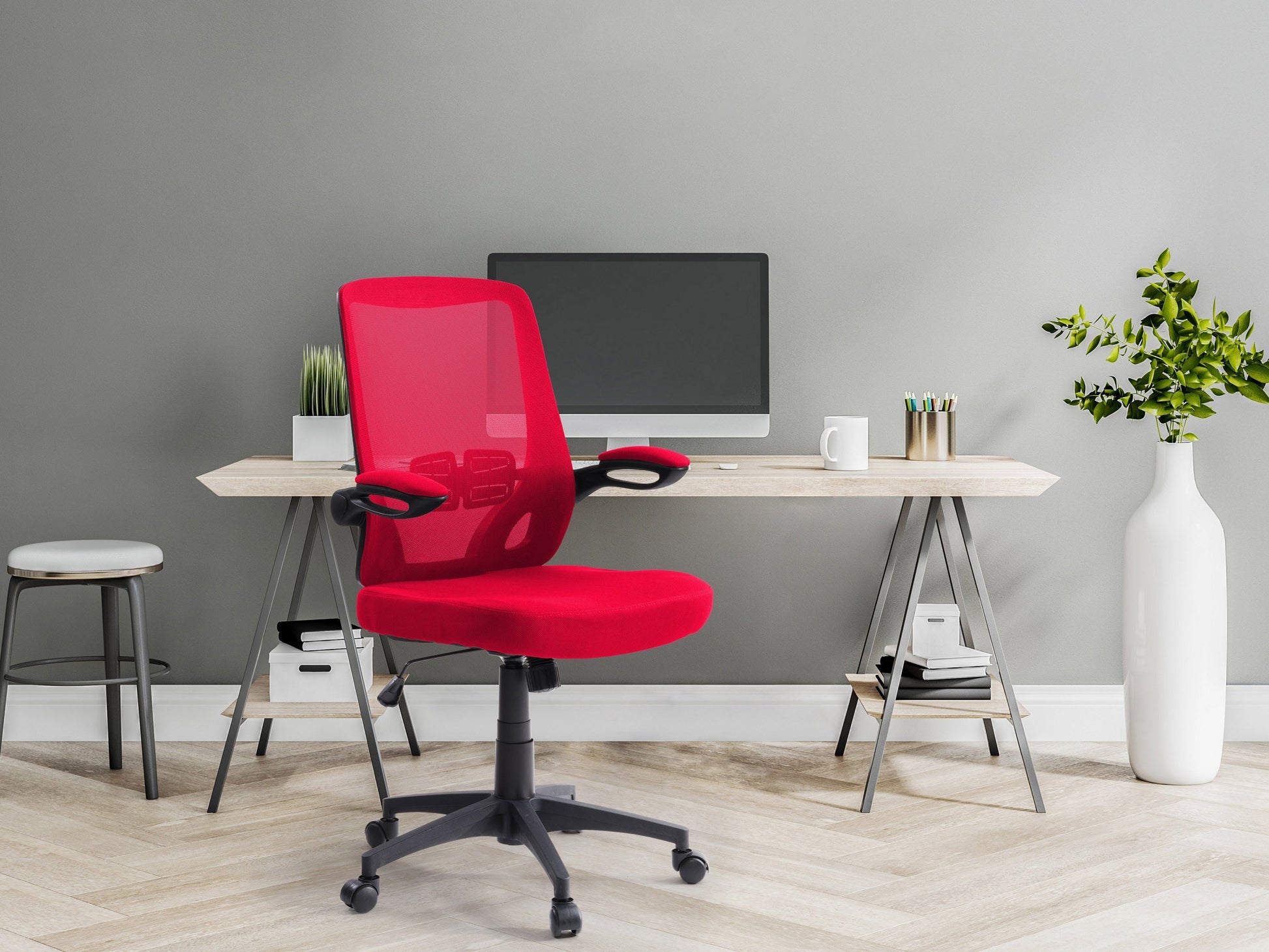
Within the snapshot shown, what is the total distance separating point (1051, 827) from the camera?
247cm

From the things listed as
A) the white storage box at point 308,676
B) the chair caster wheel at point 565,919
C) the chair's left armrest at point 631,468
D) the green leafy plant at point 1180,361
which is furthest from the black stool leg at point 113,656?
the green leafy plant at point 1180,361

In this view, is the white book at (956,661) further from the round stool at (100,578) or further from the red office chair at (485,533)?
the round stool at (100,578)

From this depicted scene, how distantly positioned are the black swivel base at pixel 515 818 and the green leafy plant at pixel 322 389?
991mm

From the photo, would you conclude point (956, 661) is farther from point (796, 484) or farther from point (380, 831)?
point (380, 831)

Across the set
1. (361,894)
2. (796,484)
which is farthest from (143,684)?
(796,484)

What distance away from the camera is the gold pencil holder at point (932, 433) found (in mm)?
2816

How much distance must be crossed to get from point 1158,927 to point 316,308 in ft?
7.79

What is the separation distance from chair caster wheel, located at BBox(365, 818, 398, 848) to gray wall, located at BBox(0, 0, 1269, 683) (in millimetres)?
1046

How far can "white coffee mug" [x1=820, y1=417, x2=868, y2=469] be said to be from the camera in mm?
2646

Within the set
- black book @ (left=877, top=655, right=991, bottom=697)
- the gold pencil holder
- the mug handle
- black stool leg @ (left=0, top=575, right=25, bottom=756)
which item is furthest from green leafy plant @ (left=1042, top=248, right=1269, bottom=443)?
black stool leg @ (left=0, top=575, right=25, bottom=756)

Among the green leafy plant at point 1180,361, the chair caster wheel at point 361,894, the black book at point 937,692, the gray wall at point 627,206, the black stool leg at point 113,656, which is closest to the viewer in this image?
the chair caster wheel at point 361,894

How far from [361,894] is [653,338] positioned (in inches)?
55.9

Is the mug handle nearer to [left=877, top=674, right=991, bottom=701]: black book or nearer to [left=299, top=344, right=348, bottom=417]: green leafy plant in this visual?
[left=877, top=674, right=991, bottom=701]: black book

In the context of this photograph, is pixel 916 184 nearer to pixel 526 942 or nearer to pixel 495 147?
pixel 495 147
